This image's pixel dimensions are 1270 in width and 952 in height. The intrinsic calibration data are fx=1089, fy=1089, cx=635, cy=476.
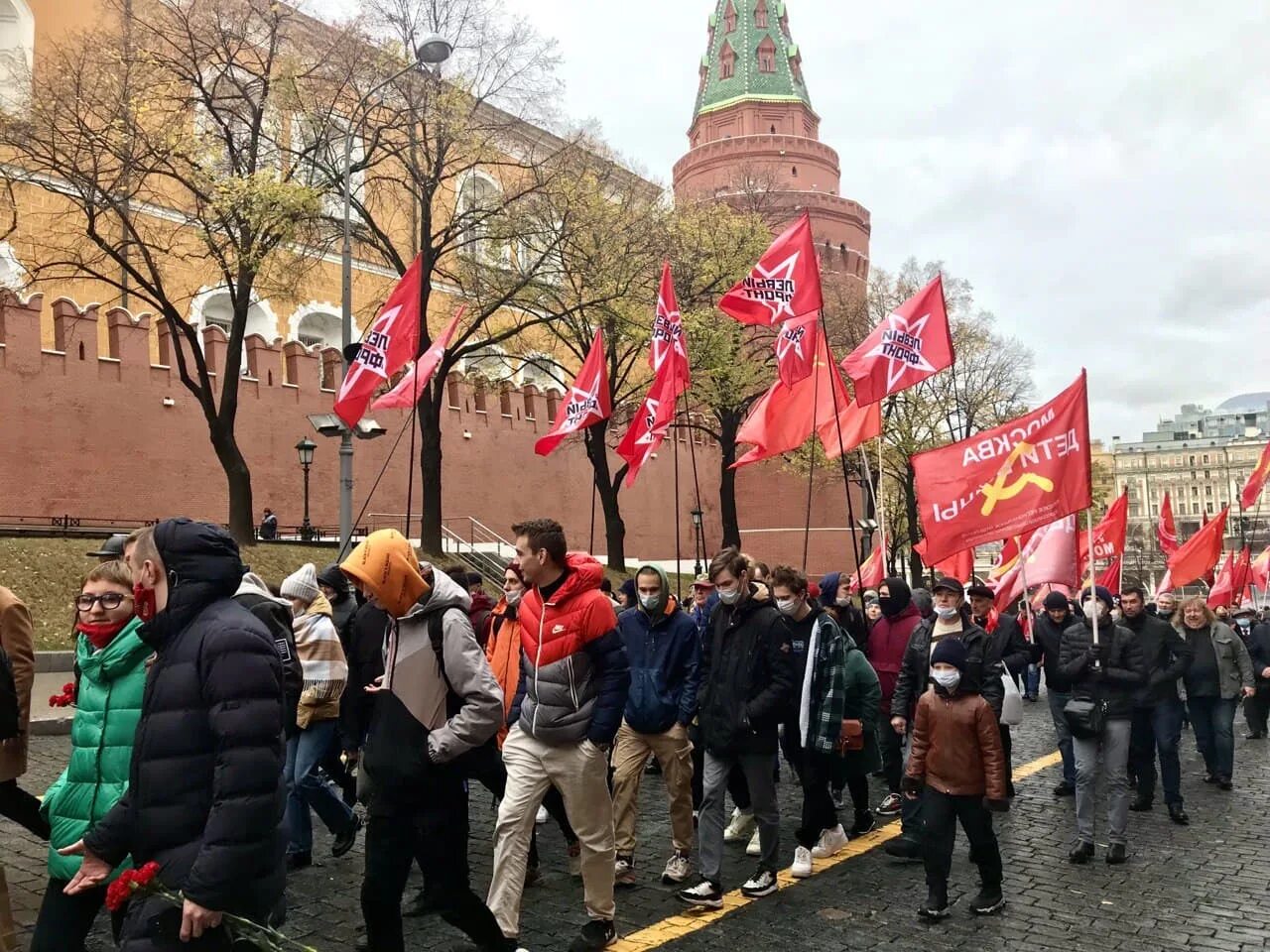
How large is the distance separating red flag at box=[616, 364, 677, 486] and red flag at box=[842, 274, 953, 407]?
270cm

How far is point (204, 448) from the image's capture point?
90.3ft

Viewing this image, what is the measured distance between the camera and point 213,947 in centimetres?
306

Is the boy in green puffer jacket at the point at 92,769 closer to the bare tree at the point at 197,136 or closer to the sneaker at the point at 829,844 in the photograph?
the sneaker at the point at 829,844

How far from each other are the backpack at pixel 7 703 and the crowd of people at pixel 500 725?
14 mm

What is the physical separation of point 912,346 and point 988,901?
20.1 feet

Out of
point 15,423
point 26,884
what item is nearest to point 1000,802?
point 26,884

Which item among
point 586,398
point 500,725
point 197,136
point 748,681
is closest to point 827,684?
point 748,681

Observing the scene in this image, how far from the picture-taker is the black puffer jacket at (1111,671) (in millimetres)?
7559

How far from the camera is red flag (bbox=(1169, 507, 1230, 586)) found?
15.4 m

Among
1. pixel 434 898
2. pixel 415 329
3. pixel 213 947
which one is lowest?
pixel 434 898

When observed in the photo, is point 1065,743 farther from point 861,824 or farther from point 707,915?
point 707,915

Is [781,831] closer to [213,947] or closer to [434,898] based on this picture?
[434,898]

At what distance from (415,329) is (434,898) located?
9.15 meters

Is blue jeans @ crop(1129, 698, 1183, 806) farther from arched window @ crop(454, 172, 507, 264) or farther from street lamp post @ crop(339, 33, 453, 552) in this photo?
arched window @ crop(454, 172, 507, 264)
